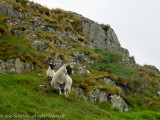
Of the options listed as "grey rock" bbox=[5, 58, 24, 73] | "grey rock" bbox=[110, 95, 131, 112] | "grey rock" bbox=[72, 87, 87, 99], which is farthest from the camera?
"grey rock" bbox=[110, 95, 131, 112]

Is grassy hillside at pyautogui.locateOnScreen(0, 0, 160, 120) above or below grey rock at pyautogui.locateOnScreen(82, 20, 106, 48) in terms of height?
below

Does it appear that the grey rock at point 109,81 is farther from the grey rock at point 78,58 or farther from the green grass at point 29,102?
the green grass at point 29,102

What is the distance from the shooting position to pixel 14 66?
2322cm

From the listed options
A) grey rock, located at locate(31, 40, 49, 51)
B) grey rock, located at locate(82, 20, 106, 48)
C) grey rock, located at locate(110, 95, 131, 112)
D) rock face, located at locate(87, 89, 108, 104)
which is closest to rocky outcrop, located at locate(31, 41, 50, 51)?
grey rock, located at locate(31, 40, 49, 51)

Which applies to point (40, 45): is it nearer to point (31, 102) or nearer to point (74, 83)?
point (74, 83)

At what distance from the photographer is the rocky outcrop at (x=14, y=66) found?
2250cm

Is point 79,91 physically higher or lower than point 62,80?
lower

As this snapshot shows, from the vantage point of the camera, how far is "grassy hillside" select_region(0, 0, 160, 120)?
13222 mm

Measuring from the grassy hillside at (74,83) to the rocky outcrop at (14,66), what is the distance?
56 cm

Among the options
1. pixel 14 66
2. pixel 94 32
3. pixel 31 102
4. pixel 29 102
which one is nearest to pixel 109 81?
pixel 14 66

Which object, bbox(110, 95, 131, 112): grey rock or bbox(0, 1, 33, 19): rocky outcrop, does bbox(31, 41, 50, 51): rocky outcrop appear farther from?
bbox(110, 95, 131, 112): grey rock

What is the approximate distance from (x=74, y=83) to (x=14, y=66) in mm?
7474

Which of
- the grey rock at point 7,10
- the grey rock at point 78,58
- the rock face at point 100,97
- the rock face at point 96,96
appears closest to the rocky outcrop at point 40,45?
the grey rock at point 78,58

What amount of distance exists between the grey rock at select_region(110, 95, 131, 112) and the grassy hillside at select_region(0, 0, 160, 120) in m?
0.61
